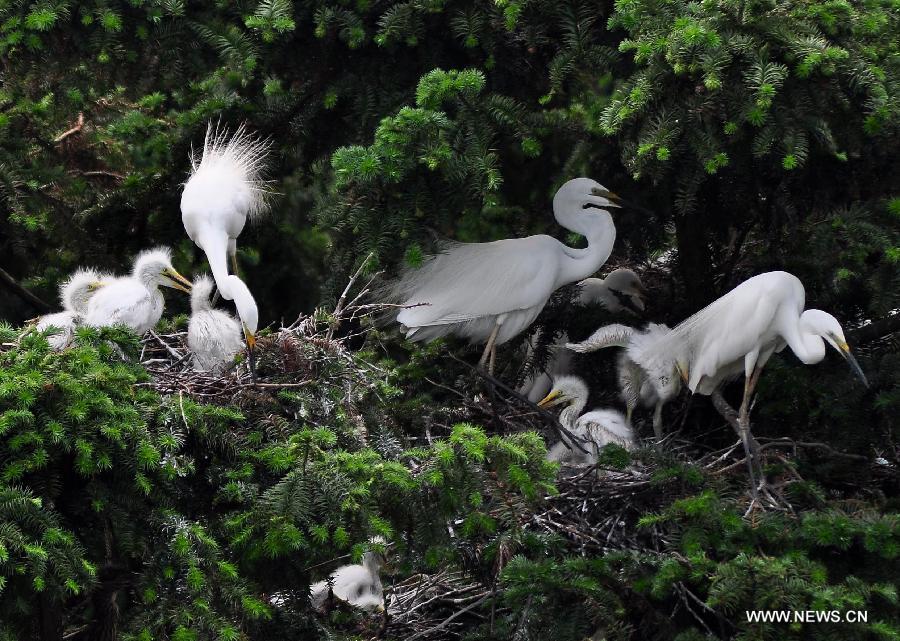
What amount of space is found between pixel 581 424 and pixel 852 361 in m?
1.20

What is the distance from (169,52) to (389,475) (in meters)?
2.33

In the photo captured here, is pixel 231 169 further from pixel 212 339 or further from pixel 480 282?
pixel 480 282

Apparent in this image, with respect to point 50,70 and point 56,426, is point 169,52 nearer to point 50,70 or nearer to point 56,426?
point 50,70

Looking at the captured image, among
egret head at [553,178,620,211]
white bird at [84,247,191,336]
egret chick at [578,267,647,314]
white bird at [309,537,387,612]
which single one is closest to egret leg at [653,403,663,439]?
egret chick at [578,267,647,314]

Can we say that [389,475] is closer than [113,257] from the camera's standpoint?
Yes

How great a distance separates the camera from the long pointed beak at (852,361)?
4.20m

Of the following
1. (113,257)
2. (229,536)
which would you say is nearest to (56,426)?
(229,536)

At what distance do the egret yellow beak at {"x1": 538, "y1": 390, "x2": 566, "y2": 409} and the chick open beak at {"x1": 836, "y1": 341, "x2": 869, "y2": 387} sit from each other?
4.22 ft

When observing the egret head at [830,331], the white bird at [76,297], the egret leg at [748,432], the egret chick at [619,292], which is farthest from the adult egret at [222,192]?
the egret head at [830,331]

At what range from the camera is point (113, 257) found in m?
5.68

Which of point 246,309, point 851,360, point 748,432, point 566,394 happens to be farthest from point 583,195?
point 246,309

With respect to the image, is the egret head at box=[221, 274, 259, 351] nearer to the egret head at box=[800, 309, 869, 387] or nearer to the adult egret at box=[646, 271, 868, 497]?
the adult egret at box=[646, 271, 868, 497]

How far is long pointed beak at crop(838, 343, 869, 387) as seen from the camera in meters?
4.20

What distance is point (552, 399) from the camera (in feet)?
17.1
